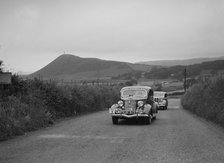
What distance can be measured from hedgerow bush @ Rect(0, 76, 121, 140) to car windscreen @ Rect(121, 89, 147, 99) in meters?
4.37

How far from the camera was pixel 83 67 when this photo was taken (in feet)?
389

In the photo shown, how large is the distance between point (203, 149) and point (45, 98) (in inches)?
532

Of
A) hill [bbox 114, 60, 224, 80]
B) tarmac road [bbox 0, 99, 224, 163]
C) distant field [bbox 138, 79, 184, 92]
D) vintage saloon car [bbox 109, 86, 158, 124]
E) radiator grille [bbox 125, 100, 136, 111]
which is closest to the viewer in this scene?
tarmac road [bbox 0, 99, 224, 163]

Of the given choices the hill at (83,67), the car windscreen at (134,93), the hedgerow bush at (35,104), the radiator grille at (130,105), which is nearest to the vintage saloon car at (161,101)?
the hedgerow bush at (35,104)

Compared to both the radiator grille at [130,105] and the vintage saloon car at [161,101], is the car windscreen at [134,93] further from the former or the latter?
the vintage saloon car at [161,101]

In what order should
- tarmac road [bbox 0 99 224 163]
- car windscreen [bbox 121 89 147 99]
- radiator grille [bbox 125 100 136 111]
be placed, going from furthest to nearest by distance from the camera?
car windscreen [bbox 121 89 147 99] → radiator grille [bbox 125 100 136 111] → tarmac road [bbox 0 99 224 163]

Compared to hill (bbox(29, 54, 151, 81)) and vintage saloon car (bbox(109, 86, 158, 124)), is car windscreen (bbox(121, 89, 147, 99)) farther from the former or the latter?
hill (bbox(29, 54, 151, 81))

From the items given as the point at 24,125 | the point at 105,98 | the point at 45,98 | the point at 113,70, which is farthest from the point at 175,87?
the point at 24,125

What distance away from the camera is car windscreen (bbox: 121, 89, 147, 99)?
21656 mm

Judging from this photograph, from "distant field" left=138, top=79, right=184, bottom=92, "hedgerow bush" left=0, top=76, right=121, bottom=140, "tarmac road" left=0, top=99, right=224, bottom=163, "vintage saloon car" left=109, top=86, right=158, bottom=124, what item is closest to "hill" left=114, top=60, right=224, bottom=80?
"distant field" left=138, top=79, right=184, bottom=92

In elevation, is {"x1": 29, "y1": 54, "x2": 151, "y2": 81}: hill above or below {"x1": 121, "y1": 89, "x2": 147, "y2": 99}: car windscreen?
→ above

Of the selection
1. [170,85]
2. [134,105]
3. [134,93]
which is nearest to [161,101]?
[134,93]

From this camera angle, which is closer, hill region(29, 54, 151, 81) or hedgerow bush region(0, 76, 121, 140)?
hedgerow bush region(0, 76, 121, 140)

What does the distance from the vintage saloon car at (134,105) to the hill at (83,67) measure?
82242 millimetres
